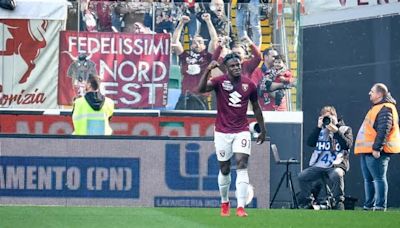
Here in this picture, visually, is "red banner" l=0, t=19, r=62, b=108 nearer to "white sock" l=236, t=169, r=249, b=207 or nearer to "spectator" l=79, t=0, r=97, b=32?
"spectator" l=79, t=0, r=97, b=32

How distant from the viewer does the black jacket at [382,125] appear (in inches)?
800

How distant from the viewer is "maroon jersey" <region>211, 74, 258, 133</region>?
16281 mm

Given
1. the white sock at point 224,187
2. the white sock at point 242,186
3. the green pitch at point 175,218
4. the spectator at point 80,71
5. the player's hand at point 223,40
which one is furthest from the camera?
the player's hand at point 223,40

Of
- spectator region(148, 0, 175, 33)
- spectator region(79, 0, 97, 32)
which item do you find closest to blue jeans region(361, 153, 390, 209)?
spectator region(148, 0, 175, 33)

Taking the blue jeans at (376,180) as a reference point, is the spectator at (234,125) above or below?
above

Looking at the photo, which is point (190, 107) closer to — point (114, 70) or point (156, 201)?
Answer: point (114, 70)

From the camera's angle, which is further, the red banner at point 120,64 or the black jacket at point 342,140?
the red banner at point 120,64

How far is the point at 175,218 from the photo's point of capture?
15.7 m

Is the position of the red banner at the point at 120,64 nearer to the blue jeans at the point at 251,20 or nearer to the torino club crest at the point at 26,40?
the torino club crest at the point at 26,40

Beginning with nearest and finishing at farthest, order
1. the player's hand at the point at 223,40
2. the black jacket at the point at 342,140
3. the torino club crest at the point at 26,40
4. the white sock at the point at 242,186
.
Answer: the white sock at the point at 242,186 < the black jacket at the point at 342,140 < the torino club crest at the point at 26,40 < the player's hand at the point at 223,40

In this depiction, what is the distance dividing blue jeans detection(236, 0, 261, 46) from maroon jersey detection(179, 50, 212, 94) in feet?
2.50

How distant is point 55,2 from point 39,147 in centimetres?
350

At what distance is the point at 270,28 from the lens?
23.0 m

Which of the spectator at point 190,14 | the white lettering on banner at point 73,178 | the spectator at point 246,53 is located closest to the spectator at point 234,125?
the white lettering on banner at point 73,178
